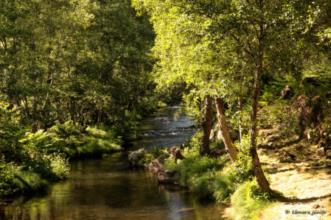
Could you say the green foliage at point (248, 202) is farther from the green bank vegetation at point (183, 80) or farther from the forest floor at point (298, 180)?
the forest floor at point (298, 180)

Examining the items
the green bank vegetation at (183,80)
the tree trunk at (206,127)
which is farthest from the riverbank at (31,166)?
the tree trunk at (206,127)

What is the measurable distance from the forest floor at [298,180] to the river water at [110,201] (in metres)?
2.91

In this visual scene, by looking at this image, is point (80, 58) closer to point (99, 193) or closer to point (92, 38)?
point (92, 38)

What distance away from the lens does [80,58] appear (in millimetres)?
45656

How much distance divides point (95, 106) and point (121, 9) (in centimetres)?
1006

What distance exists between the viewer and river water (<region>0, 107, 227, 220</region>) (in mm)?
21391

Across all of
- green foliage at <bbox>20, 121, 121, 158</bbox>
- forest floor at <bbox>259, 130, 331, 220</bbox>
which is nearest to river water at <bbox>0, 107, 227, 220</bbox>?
forest floor at <bbox>259, 130, 331, 220</bbox>

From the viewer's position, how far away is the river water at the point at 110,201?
21.4 m

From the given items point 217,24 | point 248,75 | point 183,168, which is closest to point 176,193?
point 183,168

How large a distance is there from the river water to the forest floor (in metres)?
2.91

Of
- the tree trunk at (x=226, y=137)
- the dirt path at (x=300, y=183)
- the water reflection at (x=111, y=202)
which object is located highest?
the tree trunk at (x=226, y=137)

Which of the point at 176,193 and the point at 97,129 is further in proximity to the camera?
the point at 97,129

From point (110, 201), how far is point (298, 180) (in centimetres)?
894

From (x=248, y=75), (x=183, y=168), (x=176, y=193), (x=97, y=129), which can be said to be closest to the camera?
(x=248, y=75)
